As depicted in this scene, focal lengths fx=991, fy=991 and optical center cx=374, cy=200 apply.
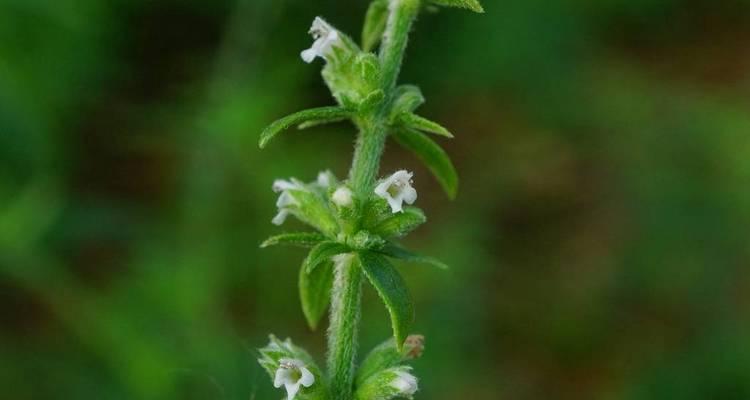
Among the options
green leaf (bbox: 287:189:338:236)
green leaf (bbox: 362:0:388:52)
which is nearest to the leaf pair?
green leaf (bbox: 287:189:338:236)

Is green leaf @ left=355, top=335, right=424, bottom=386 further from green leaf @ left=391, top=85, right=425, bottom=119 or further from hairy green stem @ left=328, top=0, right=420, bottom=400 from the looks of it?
green leaf @ left=391, top=85, right=425, bottom=119

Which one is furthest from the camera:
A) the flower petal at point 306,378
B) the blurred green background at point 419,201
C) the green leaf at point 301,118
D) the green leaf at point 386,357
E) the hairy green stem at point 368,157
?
the blurred green background at point 419,201

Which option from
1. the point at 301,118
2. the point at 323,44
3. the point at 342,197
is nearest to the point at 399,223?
the point at 342,197

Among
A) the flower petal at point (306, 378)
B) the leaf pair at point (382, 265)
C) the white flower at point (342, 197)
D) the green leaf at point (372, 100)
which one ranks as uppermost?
the green leaf at point (372, 100)

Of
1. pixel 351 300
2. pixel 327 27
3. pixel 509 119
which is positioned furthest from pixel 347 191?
pixel 509 119

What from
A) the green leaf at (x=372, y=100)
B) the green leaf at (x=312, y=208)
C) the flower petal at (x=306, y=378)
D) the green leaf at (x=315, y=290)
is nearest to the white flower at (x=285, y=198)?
the green leaf at (x=312, y=208)

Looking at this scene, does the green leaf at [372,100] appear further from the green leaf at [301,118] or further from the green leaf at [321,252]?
the green leaf at [321,252]

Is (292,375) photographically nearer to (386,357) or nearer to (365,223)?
(386,357)

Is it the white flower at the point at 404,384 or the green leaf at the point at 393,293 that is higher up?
the green leaf at the point at 393,293
